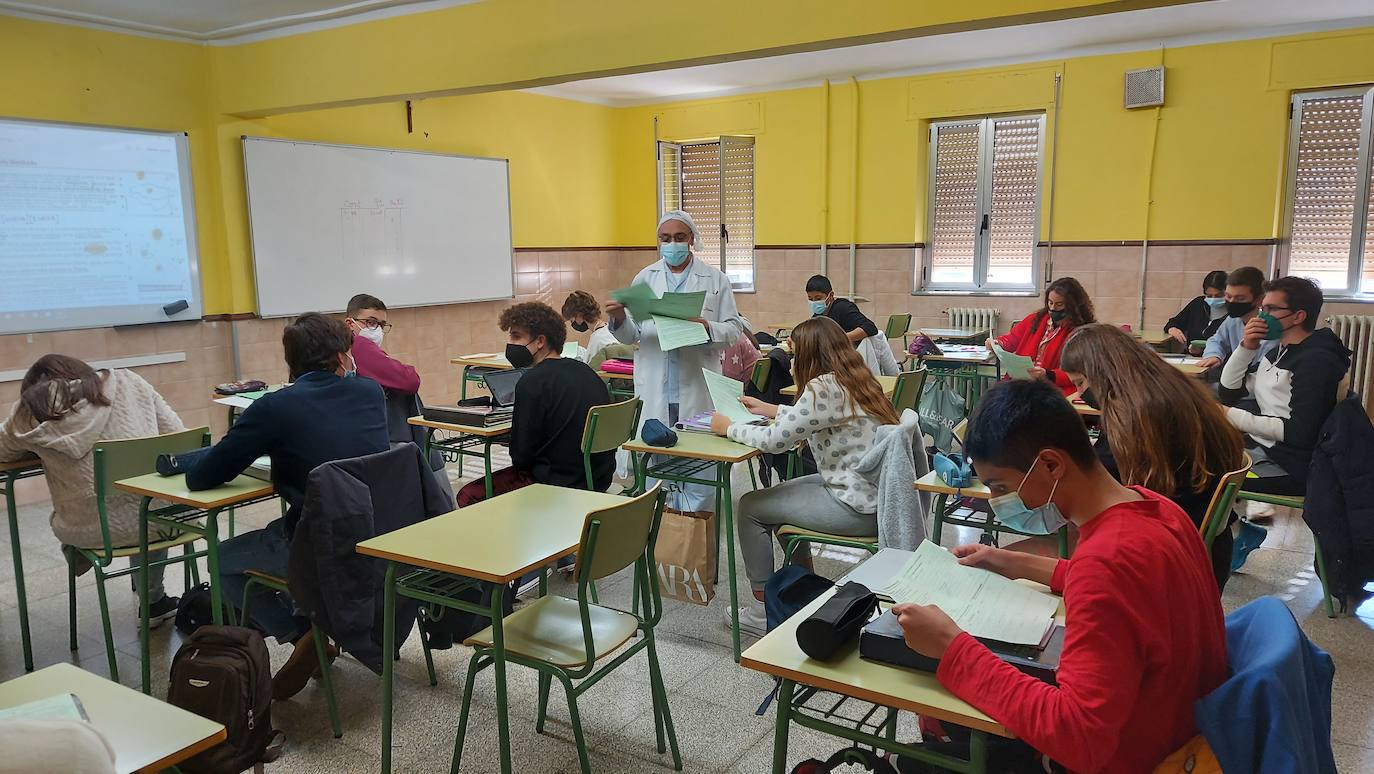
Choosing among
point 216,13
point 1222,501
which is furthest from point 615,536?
point 216,13

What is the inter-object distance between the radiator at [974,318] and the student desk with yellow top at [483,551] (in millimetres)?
6105

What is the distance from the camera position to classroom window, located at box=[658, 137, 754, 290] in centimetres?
920

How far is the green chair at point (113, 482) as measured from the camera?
301cm

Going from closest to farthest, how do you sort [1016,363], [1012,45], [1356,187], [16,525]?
[16,525], [1016,363], [1356,187], [1012,45]

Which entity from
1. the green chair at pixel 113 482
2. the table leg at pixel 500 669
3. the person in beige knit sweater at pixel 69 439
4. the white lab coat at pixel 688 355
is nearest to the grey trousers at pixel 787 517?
the table leg at pixel 500 669

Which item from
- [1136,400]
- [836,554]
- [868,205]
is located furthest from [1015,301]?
[1136,400]

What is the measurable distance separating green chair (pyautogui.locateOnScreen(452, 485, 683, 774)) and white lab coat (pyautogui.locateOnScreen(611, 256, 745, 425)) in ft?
6.60

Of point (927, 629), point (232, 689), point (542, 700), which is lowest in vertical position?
point (542, 700)

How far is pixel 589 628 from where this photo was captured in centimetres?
219

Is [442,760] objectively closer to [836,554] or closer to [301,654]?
[301,654]

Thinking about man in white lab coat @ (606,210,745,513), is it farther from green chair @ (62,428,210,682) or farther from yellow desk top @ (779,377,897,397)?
green chair @ (62,428,210,682)

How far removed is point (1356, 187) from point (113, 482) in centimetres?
827

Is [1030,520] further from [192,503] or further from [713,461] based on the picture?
[192,503]

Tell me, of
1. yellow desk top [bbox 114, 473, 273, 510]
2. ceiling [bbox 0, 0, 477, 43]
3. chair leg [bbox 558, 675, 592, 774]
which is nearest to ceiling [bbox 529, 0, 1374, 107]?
ceiling [bbox 0, 0, 477, 43]
